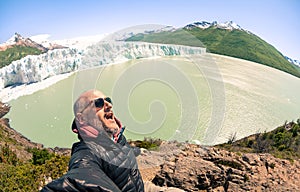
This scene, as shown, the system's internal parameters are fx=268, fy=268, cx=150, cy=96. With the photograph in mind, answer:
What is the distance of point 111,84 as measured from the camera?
986 millimetres

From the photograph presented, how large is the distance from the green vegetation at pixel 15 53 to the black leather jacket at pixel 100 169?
199 feet

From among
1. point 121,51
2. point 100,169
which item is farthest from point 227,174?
point 100,169

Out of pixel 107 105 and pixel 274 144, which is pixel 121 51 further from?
pixel 274 144

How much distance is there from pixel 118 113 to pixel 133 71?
0.18 metres

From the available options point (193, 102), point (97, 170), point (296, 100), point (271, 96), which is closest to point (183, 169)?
point (193, 102)

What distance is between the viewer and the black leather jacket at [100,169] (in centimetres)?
60

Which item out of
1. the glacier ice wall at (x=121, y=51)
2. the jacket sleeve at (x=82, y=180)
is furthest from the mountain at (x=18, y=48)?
the jacket sleeve at (x=82, y=180)

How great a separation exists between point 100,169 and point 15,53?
2725 inches

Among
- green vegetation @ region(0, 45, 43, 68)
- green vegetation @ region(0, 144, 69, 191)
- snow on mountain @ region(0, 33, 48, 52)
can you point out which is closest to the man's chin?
green vegetation @ region(0, 144, 69, 191)

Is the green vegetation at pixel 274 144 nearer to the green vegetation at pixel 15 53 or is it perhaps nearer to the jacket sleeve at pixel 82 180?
the jacket sleeve at pixel 82 180

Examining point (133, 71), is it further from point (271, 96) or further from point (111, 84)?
point (271, 96)

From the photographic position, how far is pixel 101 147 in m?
0.80

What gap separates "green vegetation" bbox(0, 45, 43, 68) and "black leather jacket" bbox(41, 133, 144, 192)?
199 ft

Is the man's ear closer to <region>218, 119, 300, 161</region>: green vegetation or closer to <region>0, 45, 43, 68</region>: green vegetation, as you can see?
<region>218, 119, 300, 161</region>: green vegetation
